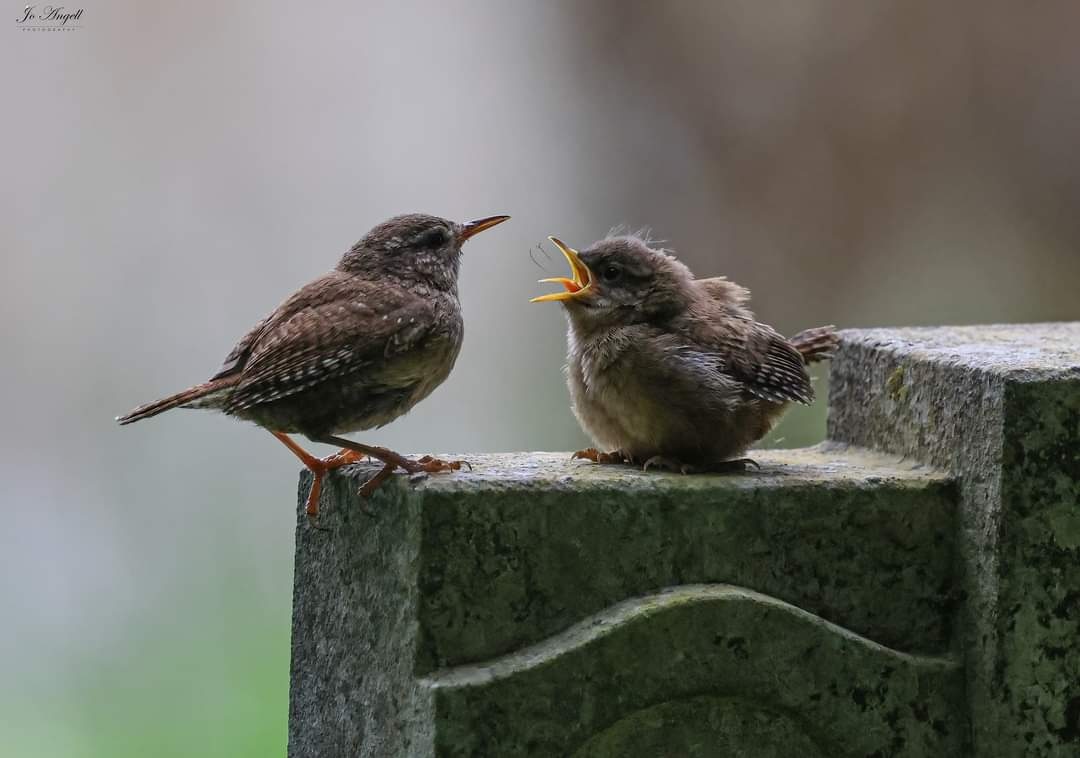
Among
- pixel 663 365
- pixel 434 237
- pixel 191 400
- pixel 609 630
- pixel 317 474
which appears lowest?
pixel 609 630

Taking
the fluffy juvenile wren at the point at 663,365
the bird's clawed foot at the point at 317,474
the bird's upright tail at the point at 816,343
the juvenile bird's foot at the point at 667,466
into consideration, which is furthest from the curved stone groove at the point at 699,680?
the bird's upright tail at the point at 816,343

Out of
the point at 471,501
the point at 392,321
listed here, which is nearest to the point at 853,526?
the point at 471,501

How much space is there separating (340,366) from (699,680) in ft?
3.80

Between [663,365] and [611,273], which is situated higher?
[611,273]

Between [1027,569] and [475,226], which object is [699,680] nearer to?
[1027,569]

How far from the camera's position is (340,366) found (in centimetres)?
349

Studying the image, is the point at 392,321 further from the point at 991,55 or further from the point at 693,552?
the point at 991,55

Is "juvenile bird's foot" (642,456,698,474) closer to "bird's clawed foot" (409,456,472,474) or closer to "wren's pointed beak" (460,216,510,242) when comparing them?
"bird's clawed foot" (409,456,472,474)

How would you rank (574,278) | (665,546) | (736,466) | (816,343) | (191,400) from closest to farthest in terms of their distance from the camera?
(665,546) → (191,400) → (736,466) → (574,278) → (816,343)

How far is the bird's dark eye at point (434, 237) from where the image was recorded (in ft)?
12.9

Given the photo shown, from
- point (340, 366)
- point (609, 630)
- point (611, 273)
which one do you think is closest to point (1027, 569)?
point (609, 630)

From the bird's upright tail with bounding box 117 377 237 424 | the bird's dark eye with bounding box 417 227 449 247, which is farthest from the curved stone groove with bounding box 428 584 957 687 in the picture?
the bird's dark eye with bounding box 417 227 449 247

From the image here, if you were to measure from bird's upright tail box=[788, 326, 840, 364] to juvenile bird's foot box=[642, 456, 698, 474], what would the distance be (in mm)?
764

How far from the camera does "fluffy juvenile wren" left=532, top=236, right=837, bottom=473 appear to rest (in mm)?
3648
